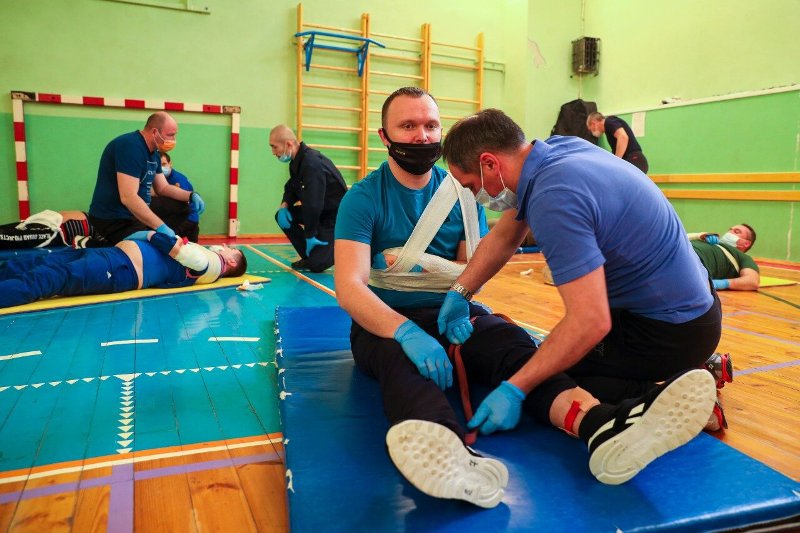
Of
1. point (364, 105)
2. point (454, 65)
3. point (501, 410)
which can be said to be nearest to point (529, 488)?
point (501, 410)

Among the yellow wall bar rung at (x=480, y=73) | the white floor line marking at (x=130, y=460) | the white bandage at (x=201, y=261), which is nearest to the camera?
the white floor line marking at (x=130, y=460)

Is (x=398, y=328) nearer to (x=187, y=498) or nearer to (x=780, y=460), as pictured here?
(x=187, y=498)

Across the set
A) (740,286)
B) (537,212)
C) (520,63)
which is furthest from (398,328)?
(520,63)

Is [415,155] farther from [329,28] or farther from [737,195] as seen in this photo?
[329,28]

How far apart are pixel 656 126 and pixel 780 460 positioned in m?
6.86

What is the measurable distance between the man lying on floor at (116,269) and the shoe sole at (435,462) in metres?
3.26

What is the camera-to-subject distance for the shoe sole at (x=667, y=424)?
1.33 m

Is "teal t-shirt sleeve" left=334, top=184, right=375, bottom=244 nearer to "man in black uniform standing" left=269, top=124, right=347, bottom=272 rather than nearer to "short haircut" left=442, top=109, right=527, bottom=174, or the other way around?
"short haircut" left=442, top=109, right=527, bottom=174

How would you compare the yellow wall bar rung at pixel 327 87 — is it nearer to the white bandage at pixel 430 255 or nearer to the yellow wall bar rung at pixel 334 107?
the yellow wall bar rung at pixel 334 107

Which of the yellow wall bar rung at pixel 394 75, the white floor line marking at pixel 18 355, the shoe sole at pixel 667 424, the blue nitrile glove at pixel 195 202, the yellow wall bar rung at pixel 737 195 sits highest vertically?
the yellow wall bar rung at pixel 394 75

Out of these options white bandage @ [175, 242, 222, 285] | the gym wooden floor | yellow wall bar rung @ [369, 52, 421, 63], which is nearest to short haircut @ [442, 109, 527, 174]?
the gym wooden floor

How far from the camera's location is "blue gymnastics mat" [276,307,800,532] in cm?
125

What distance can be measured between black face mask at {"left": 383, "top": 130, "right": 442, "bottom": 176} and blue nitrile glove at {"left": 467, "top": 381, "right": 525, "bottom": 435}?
34.6 inches

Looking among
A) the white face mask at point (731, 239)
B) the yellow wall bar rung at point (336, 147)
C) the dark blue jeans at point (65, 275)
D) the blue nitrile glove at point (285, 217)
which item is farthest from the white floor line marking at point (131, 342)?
the yellow wall bar rung at point (336, 147)
